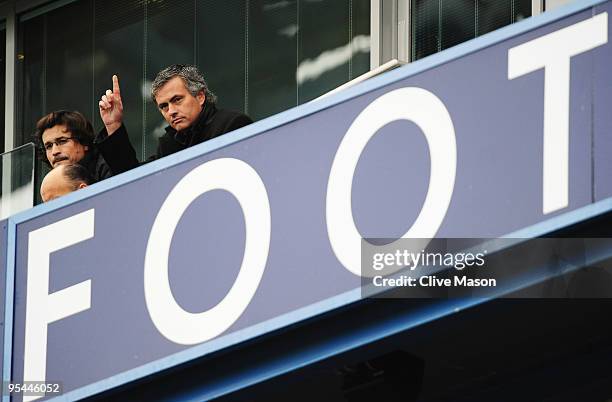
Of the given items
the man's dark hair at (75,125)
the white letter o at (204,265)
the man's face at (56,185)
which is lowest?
the white letter o at (204,265)

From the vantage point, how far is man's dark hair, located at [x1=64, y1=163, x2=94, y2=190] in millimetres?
7918

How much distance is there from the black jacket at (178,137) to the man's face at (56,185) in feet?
0.78

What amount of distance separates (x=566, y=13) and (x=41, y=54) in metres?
6.76

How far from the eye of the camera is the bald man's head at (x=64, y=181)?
26.0ft

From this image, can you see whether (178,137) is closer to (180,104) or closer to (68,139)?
(180,104)

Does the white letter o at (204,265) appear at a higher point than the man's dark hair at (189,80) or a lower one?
lower

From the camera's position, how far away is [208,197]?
276 inches

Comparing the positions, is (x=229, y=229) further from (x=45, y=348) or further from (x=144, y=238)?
(x=45, y=348)

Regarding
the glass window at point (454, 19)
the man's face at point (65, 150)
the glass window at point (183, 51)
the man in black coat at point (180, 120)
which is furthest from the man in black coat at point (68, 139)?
the glass window at point (454, 19)

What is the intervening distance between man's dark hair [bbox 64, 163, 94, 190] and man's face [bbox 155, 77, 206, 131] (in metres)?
0.53

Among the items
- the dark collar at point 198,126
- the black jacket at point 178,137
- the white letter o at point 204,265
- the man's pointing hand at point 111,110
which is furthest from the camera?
the man's pointing hand at point 111,110

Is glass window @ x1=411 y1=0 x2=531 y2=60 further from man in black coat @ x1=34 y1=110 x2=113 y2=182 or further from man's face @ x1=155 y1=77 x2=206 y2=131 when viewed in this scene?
man in black coat @ x1=34 y1=110 x2=113 y2=182

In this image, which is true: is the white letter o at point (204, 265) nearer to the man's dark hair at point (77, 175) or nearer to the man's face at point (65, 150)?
the man's dark hair at point (77, 175)

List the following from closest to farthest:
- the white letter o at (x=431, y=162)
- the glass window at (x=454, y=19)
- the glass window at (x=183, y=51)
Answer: the white letter o at (x=431, y=162) < the glass window at (x=454, y=19) < the glass window at (x=183, y=51)
